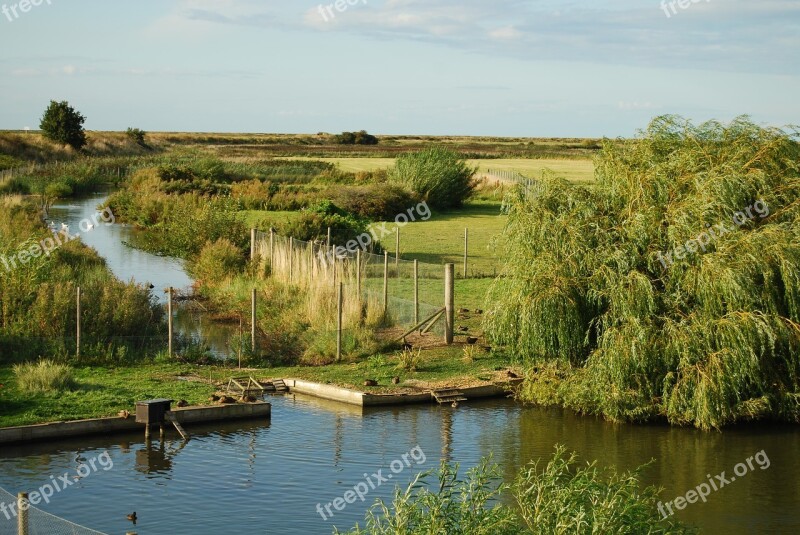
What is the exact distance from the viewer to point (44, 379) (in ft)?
72.7

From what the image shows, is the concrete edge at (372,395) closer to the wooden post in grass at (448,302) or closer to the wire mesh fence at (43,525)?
the wooden post in grass at (448,302)

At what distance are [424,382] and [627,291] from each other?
5238mm

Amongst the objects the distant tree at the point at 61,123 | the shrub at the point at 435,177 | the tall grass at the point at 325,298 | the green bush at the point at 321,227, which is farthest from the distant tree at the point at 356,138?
the tall grass at the point at 325,298

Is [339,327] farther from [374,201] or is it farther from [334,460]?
[374,201]

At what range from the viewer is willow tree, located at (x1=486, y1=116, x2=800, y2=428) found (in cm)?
2119

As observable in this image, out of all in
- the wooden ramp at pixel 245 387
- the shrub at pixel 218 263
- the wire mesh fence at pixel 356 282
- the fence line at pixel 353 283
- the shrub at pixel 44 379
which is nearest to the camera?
the shrub at pixel 44 379

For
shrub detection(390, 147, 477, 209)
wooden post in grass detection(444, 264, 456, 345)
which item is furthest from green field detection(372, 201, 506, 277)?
wooden post in grass detection(444, 264, 456, 345)

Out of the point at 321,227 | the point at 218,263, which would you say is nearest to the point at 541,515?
the point at 218,263

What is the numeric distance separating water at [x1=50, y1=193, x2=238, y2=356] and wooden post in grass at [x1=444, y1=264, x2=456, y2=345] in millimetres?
5568

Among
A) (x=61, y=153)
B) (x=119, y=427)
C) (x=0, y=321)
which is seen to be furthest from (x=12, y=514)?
(x=61, y=153)

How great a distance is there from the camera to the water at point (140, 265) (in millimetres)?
30844

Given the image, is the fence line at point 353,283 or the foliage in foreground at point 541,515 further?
the fence line at point 353,283

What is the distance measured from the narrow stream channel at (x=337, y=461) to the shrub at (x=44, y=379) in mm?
2807

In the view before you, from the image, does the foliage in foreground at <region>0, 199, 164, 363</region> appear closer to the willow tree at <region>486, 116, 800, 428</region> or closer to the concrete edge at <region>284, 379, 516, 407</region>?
the concrete edge at <region>284, 379, 516, 407</region>
